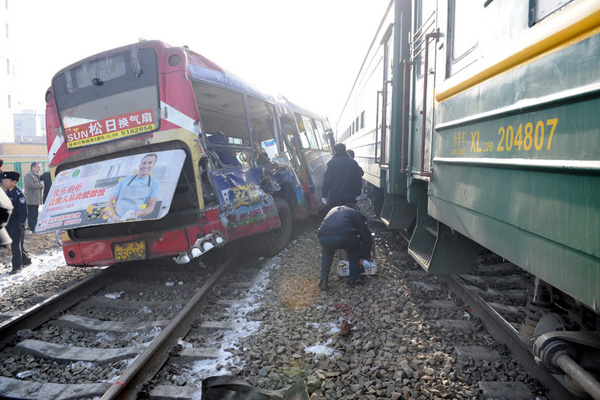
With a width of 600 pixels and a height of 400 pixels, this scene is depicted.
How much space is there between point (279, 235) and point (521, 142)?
15.7 feet

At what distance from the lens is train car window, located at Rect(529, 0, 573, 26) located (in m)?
1.71

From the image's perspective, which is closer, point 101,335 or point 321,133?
point 101,335

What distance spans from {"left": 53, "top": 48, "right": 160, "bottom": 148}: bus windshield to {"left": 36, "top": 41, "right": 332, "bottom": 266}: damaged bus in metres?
0.01

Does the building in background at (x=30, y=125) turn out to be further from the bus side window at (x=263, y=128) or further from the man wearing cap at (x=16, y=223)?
the bus side window at (x=263, y=128)

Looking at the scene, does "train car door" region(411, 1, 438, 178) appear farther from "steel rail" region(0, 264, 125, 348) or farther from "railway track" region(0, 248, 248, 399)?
"steel rail" region(0, 264, 125, 348)

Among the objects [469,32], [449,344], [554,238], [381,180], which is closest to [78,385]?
[449,344]

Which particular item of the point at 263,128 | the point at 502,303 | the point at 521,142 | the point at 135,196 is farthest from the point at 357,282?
the point at 263,128

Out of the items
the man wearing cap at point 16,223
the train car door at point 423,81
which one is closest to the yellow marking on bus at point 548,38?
the train car door at point 423,81

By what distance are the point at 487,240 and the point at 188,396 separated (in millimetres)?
2144

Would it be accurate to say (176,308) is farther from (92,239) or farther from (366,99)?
(366,99)

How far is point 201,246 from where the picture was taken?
168 inches

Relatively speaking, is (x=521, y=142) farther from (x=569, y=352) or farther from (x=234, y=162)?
(x=234, y=162)

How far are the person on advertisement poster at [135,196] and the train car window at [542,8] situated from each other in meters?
3.43

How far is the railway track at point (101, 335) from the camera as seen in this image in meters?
2.74
